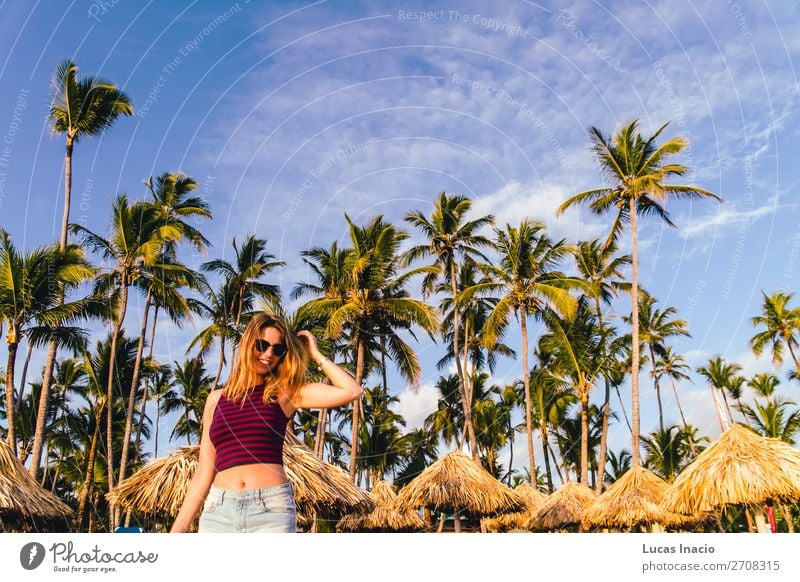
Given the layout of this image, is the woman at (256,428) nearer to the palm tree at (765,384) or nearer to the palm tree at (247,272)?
the palm tree at (247,272)

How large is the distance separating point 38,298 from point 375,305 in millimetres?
12540

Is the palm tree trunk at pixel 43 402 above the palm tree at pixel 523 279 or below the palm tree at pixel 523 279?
below

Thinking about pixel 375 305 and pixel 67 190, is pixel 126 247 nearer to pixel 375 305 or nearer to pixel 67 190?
pixel 67 190

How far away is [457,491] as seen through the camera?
20.9 metres

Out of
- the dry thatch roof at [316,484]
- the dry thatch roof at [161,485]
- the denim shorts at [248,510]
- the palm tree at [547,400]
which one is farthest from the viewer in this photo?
the palm tree at [547,400]

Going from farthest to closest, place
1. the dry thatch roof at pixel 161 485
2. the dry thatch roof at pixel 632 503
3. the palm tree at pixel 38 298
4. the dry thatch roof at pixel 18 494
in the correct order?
the dry thatch roof at pixel 632 503 < the palm tree at pixel 38 298 < the dry thatch roof at pixel 161 485 < the dry thatch roof at pixel 18 494

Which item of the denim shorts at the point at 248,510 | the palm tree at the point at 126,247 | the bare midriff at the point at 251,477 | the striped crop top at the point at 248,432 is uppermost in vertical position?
the palm tree at the point at 126,247

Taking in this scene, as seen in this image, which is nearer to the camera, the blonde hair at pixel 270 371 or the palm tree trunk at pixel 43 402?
the blonde hair at pixel 270 371

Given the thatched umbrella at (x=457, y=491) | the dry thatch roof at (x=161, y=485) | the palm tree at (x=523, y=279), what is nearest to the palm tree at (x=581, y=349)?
the palm tree at (x=523, y=279)

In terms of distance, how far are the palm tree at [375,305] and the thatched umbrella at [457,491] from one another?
4.65m

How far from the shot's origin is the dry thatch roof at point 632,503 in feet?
73.2
